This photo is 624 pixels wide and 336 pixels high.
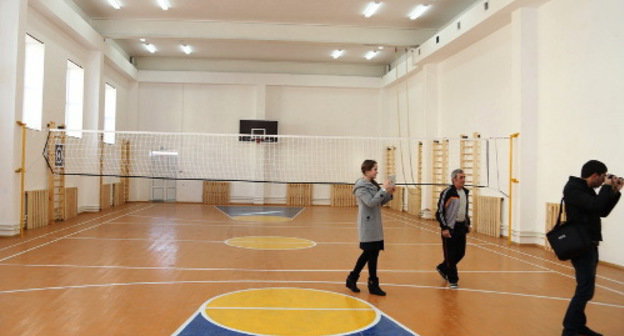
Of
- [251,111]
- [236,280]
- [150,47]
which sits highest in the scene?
[150,47]

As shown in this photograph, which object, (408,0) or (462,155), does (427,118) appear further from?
(408,0)

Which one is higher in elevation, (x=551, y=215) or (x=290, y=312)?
(x=551, y=215)

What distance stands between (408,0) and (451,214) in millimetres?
8843

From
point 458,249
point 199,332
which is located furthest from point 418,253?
point 199,332

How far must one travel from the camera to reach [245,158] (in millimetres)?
20859

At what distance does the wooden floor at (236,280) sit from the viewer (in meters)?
4.74

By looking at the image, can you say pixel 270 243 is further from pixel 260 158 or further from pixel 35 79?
pixel 260 158

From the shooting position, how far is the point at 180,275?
264 inches

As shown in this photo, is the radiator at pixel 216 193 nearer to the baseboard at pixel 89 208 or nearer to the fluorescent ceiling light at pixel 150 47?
the baseboard at pixel 89 208

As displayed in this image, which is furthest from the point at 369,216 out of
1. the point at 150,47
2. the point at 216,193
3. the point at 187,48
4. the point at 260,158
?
the point at 216,193

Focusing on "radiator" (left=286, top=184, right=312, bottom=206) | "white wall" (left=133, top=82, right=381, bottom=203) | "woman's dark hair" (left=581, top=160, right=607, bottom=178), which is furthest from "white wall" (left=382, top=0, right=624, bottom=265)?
"radiator" (left=286, top=184, right=312, bottom=206)

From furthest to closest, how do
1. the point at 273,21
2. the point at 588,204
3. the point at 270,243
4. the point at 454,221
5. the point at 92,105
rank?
1. the point at 273,21
2. the point at 92,105
3. the point at 270,243
4. the point at 454,221
5. the point at 588,204

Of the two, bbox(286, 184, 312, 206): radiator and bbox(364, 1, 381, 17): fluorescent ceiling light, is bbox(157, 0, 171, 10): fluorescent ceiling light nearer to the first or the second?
bbox(364, 1, 381, 17): fluorescent ceiling light

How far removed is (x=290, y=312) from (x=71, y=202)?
10838 millimetres
